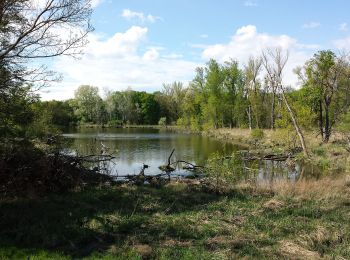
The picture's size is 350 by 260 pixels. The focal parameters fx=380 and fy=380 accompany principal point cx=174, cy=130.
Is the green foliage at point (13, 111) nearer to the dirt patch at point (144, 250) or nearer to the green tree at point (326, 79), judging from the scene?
the dirt patch at point (144, 250)

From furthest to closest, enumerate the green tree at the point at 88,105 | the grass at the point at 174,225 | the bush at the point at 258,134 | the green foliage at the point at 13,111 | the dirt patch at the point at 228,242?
1. the green tree at the point at 88,105
2. the bush at the point at 258,134
3. the green foliage at the point at 13,111
4. the dirt patch at the point at 228,242
5. the grass at the point at 174,225

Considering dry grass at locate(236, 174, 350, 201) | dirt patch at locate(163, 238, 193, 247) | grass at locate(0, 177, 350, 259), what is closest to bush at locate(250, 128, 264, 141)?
dry grass at locate(236, 174, 350, 201)

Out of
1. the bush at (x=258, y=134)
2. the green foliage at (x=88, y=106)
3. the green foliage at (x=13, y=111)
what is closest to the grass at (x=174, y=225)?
the green foliage at (x=13, y=111)

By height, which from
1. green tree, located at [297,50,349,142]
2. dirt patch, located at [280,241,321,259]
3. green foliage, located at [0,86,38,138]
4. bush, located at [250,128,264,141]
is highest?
green tree, located at [297,50,349,142]

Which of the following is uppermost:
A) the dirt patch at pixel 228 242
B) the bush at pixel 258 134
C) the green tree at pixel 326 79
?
the green tree at pixel 326 79

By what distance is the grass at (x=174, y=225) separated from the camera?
7.57 m

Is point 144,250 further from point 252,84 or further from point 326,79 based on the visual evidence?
point 252,84

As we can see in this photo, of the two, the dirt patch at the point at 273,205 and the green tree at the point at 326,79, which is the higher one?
the green tree at the point at 326,79

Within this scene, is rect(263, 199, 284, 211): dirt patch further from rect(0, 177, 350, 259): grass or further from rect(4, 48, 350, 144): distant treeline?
rect(4, 48, 350, 144): distant treeline

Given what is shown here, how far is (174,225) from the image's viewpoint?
930 cm

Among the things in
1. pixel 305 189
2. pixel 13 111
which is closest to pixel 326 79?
pixel 305 189

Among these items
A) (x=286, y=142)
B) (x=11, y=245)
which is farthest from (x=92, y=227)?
(x=286, y=142)

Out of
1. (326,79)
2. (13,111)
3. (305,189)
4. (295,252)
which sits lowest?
(295,252)

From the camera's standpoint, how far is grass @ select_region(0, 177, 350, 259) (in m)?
7.57
